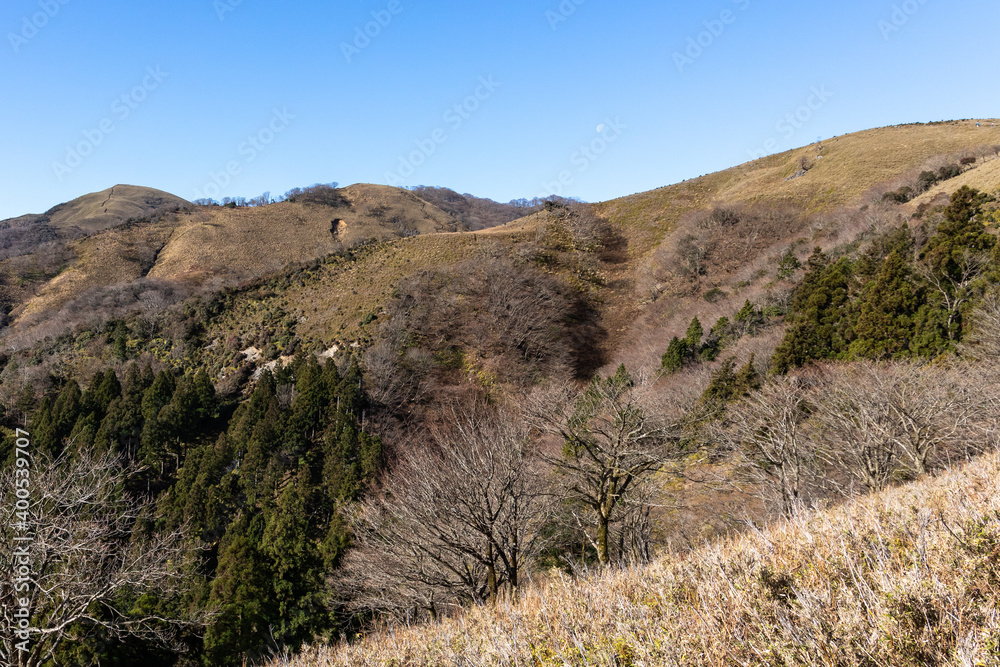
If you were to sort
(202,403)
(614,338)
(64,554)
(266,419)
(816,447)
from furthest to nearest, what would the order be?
(614,338) → (202,403) → (266,419) → (816,447) → (64,554)

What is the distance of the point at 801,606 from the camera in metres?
2.99

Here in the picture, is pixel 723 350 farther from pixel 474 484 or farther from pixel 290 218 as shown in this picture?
pixel 290 218

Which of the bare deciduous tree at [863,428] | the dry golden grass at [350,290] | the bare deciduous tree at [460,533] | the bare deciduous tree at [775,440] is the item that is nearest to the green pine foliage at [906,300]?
the bare deciduous tree at [775,440]

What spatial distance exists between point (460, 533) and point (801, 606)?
9.45 metres

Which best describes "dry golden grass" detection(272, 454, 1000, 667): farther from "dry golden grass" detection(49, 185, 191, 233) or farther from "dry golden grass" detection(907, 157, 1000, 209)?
"dry golden grass" detection(49, 185, 191, 233)

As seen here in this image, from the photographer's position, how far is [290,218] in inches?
3728

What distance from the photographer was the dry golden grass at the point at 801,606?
95.7 inches

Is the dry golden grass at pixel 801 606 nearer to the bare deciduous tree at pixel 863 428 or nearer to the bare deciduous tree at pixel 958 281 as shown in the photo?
the bare deciduous tree at pixel 863 428

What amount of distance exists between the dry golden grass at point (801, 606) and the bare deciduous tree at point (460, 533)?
576 centimetres

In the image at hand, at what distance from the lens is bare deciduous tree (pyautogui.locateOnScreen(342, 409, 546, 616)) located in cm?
1059

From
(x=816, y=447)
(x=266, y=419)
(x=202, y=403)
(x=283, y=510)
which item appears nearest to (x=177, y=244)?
(x=202, y=403)

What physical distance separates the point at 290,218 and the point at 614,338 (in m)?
77.5

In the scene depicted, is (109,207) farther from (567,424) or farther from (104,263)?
(567,424)

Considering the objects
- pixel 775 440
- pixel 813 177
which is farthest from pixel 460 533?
→ pixel 813 177
